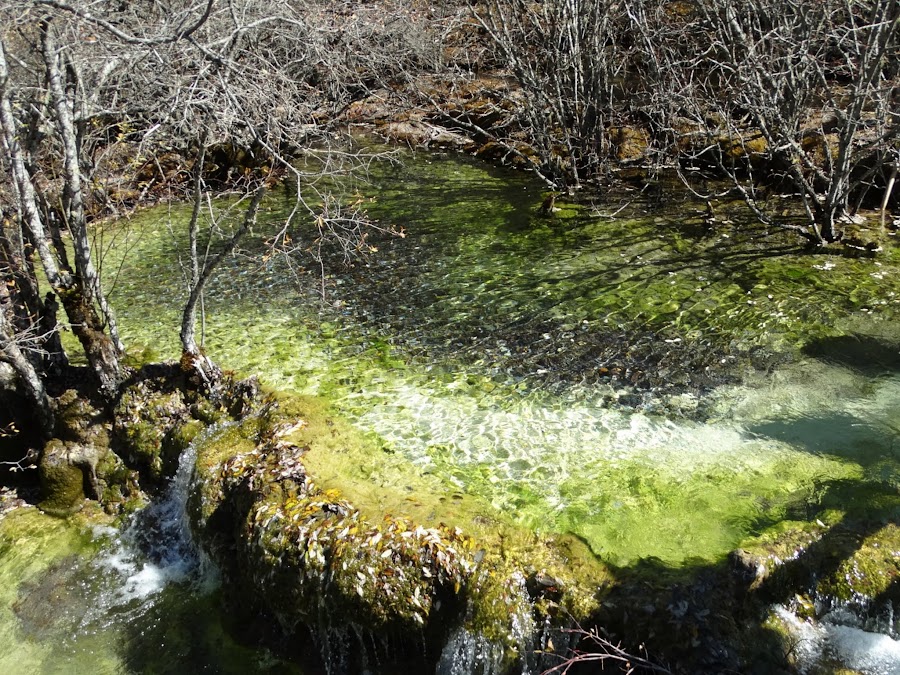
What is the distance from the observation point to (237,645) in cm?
632

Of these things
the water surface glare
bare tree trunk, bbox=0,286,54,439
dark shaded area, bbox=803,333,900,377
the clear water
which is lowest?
the clear water

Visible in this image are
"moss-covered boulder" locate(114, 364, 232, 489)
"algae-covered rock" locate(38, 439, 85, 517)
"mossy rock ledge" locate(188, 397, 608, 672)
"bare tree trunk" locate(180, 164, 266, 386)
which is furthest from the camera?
"moss-covered boulder" locate(114, 364, 232, 489)

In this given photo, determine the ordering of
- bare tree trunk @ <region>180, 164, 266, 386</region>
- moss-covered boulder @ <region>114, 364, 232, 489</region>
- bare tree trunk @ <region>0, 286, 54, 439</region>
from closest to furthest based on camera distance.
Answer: bare tree trunk @ <region>0, 286, 54, 439</region>, bare tree trunk @ <region>180, 164, 266, 386</region>, moss-covered boulder @ <region>114, 364, 232, 489</region>

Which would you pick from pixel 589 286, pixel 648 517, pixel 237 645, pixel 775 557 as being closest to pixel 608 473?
pixel 648 517

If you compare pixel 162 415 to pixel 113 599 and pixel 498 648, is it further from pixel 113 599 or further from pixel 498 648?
pixel 498 648

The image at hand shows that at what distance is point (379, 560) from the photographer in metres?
5.75

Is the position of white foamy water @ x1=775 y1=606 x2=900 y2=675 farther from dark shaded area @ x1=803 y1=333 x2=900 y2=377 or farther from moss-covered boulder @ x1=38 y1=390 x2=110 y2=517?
moss-covered boulder @ x1=38 y1=390 x2=110 y2=517

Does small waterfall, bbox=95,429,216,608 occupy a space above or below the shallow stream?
below

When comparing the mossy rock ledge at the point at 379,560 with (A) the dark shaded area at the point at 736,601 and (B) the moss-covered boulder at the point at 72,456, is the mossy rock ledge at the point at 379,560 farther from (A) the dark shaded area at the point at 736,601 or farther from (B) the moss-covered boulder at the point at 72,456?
(B) the moss-covered boulder at the point at 72,456

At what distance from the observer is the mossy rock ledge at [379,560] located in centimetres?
538

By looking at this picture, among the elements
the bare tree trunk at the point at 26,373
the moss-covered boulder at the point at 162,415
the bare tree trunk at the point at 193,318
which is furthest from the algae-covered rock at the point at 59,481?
the bare tree trunk at the point at 193,318

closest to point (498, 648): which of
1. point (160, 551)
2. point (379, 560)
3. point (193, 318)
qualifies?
point (379, 560)

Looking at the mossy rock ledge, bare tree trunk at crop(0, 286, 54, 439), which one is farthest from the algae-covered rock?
the mossy rock ledge

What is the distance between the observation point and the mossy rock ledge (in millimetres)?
5375
